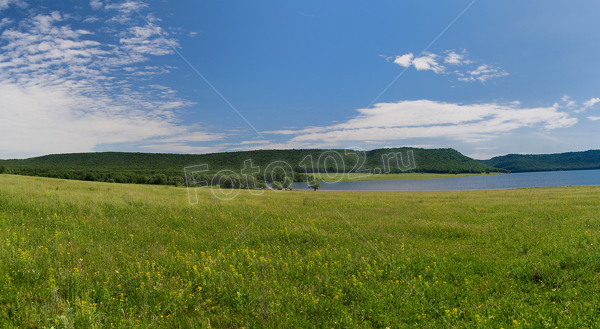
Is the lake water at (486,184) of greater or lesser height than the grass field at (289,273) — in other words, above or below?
below

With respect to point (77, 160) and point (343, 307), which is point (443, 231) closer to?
point (343, 307)

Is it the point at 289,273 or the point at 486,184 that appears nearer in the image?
the point at 289,273

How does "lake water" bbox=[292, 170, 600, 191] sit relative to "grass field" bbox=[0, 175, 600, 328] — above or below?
below

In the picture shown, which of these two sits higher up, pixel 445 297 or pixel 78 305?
pixel 78 305

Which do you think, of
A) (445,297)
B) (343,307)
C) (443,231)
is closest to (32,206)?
(343,307)

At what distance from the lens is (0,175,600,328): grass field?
5.41 meters

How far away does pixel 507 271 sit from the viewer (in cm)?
732

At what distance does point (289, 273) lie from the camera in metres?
7.52

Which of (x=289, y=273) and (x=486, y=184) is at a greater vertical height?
(x=289, y=273)

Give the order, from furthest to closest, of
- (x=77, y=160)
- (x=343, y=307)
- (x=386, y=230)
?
(x=77, y=160)
(x=386, y=230)
(x=343, y=307)

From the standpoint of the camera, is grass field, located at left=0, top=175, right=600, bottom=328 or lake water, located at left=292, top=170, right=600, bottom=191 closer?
grass field, located at left=0, top=175, right=600, bottom=328

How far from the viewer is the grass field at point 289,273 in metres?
5.41

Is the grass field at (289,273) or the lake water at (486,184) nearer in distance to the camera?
the grass field at (289,273)

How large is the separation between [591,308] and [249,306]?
677 cm
